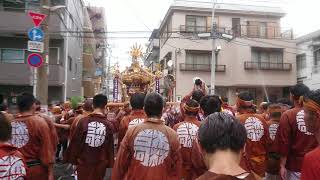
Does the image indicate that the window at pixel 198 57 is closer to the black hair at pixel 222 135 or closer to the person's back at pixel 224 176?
the black hair at pixel 222 135

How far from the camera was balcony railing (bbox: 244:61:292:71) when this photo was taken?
34875 millimetres

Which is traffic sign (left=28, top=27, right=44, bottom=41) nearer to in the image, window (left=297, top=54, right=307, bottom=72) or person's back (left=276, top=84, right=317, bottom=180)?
person's back (left=276, top=84, right=317, bottom=180)

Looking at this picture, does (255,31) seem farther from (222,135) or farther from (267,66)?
(222,135)

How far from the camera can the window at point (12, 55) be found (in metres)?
24.7

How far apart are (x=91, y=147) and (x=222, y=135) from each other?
13.8ft

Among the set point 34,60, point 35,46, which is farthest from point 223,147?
point 35,46

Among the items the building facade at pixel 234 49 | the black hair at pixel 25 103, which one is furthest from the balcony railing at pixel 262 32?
the black hair at pixel 25 103

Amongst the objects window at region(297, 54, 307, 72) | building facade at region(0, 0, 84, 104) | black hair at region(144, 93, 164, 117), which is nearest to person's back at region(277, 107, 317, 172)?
black hair at region(144, 93, 164, 117)

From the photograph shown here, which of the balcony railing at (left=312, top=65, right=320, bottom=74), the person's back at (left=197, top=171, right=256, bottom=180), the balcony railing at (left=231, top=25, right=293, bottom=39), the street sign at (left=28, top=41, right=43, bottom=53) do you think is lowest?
the person's back at (left=197, top=171, right=256, bottom=180)

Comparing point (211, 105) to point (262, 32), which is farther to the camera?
point (262, 32)

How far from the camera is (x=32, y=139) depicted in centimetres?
539

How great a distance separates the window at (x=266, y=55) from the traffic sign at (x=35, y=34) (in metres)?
27.4

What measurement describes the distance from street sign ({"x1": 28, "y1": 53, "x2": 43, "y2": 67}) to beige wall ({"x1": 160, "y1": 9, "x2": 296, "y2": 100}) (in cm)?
2402

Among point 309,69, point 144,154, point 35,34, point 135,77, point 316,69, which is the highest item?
point 309,69
